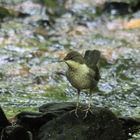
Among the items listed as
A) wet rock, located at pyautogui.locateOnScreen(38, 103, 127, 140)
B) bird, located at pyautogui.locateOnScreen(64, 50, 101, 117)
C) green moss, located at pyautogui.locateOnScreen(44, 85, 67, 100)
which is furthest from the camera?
green moss, located at pyautogui.locateOnScreen(44, 85, 67, 100)

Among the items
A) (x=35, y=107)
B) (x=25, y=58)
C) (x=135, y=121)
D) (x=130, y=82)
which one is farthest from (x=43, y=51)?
(x=135, y=121)

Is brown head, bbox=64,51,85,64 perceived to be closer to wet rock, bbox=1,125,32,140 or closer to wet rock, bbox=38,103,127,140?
wet rock, bbox=38,103,127,140

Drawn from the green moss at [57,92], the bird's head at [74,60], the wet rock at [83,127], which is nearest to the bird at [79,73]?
the bird's head at [74,60]

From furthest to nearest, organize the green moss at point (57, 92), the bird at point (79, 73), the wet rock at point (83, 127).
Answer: the green moss at point (57, 92) < the wet rock at point (83, 127) < the bird at point (79, 73)

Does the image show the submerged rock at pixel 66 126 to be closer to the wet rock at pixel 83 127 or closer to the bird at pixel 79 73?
the wet rock at pixel 83 127

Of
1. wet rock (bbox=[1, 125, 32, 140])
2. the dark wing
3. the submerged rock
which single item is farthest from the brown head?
wet rock (bbox=[1, 125, 32, 140])

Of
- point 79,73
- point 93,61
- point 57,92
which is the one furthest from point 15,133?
point 57,92

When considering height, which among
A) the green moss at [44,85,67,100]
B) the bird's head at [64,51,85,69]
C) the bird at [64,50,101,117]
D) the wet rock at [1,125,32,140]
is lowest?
the green moss at [44,85,67,100]

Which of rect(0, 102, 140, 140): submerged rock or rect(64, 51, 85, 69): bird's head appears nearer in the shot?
rect(64, 51, 85, 69): bird's head

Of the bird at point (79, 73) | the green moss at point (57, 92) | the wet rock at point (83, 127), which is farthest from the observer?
the green moss at point (57, 92)

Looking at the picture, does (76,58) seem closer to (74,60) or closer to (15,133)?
(74,60)

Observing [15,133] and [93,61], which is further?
[93,61]

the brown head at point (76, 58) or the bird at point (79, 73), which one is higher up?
the brown head at point (76, 58)
